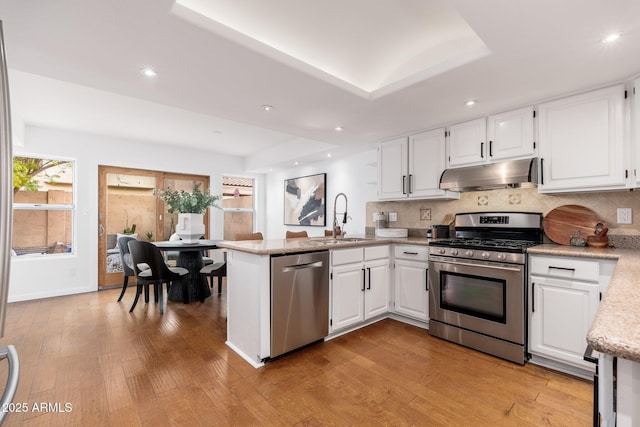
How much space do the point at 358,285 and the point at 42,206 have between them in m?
4.81

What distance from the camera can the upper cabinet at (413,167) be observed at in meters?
3.30

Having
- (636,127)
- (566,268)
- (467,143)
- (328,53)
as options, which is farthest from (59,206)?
(636,127)

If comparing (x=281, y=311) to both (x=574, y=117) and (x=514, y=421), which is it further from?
(x=574, y=117)

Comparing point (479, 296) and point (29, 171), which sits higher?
point (29, 171)

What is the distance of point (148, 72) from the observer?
214 centimetres

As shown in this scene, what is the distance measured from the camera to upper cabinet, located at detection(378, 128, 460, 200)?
3.30 meters

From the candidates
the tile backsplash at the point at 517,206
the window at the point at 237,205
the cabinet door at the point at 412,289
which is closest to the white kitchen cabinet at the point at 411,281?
the cabinet door at the point at 412,289

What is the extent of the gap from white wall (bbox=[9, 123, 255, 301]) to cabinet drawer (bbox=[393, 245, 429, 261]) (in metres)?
4.29

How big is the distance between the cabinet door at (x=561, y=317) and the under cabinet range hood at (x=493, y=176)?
855 mm

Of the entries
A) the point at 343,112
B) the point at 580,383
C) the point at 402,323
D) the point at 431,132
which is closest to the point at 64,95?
the point at 343,112

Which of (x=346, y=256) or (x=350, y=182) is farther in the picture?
(x=350, y=182)

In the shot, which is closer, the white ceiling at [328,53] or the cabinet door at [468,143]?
the white ceiling at [328,53]

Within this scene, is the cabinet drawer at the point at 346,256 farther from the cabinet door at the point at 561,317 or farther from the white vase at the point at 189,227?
the white vase at the point at 189,227

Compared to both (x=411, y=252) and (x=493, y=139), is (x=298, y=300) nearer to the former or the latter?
(x=411, y=252)
